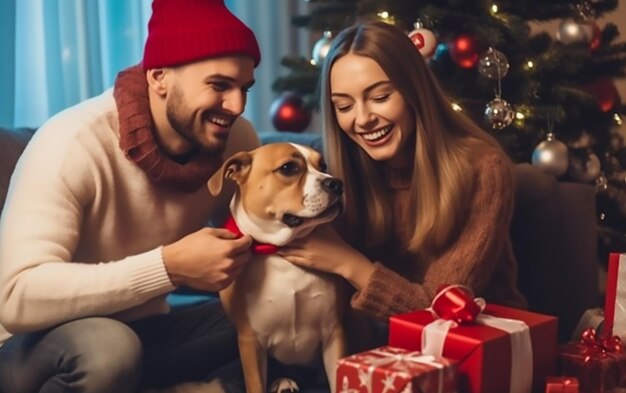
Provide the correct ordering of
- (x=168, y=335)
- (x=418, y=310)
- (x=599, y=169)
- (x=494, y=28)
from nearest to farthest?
(x=418, y=310) < (x=168, y=335) < (x=494, y=28) < (x=599, y=169)

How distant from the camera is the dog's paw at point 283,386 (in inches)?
66.3

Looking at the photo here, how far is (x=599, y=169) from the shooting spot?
264 centimetres

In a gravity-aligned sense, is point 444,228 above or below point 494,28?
below

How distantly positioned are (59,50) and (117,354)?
1213mm

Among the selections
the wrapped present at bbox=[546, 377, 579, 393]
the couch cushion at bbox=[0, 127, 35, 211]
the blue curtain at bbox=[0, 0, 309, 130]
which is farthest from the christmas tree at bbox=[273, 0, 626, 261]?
the wrapped present at bbox=[546, 377, 579, 393]

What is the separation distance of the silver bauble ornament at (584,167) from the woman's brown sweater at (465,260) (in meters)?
0.91

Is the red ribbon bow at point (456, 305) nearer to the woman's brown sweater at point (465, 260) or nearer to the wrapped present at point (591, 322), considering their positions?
the woman's brown sweater at point (465, 260)

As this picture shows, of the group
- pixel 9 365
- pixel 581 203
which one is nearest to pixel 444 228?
pixel 581 203

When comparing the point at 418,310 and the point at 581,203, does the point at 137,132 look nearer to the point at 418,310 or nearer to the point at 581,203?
the point at 418,310

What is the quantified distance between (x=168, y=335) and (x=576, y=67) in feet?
4.80

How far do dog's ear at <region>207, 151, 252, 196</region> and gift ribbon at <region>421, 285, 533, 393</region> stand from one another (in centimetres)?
44

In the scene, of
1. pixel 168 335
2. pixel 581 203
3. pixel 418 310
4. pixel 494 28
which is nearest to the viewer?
pixel 418 310

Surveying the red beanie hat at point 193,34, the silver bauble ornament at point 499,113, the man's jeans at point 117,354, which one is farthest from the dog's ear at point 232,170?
the silver bauble ornament at point 499,113

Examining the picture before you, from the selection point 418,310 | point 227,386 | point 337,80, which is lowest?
point 227,386
